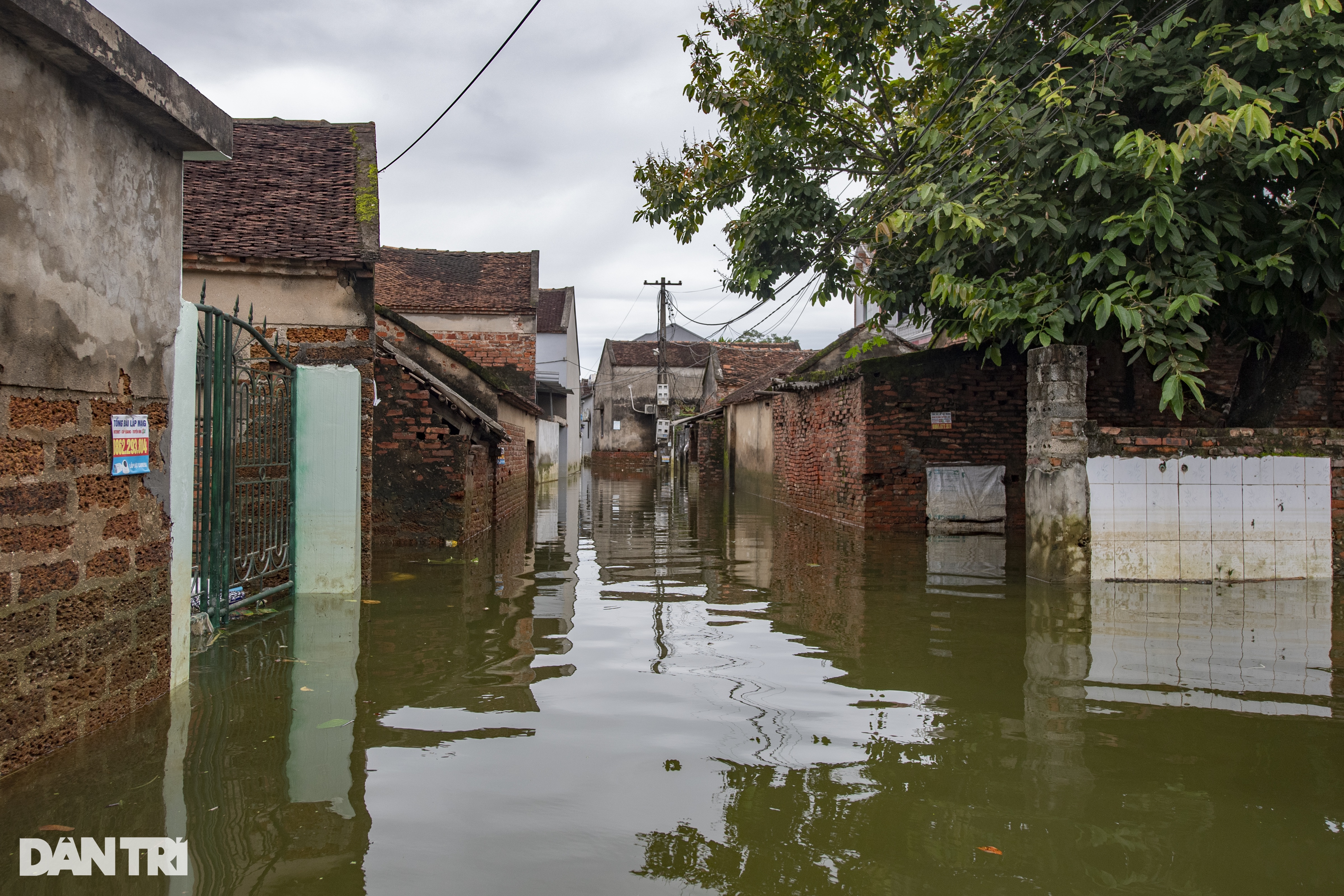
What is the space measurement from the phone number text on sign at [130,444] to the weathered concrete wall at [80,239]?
5.8 inches

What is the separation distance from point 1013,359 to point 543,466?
17276 mm

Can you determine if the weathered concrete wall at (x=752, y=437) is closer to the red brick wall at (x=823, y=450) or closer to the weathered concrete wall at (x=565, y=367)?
the red brick wall at (x=823, y=450)

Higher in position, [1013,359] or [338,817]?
[1013,359]

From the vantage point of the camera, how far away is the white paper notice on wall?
13.6 m

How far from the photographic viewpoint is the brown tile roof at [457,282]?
2181 centimetres

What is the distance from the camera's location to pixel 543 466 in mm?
28266

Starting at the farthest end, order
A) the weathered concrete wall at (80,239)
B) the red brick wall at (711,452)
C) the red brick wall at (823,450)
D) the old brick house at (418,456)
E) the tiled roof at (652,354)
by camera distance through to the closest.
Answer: the tiled roof at (652,354) < the red brick wall at (711,452) < the red brick wall at (823,450) < the old brick house at (418,456) < the weathered concrete wall at (80,239)

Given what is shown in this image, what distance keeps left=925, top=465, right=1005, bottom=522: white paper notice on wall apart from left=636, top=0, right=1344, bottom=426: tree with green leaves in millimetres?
3022

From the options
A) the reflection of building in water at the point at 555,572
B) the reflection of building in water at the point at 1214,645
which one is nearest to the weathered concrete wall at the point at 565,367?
the reflection of building in water at the point at 555,572

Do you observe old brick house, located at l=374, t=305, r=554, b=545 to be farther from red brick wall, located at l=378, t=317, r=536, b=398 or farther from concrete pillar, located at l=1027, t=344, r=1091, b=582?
red brick wall, located at l=378, t=317, r=536, b=398

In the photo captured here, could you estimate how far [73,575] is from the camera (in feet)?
13.9

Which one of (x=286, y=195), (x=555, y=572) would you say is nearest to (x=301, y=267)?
(x=286, y=195)

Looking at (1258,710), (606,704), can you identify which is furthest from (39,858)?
(1258,710)

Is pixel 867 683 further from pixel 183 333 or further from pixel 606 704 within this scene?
pixel 183 333
